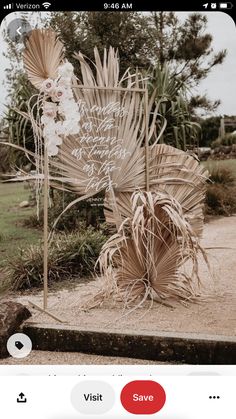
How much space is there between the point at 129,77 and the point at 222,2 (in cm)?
36

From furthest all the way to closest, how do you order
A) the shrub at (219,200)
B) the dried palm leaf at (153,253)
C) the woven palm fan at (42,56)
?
the dried palm leaf at (153,253) → the shrub at (219,200) → the woven palm fan at (42,56)

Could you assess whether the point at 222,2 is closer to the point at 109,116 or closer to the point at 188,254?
the point at 109,116

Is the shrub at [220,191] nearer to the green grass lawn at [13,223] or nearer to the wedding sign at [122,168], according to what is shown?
the wedding sign at [122,168]

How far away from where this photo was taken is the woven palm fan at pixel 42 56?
6.61 feet

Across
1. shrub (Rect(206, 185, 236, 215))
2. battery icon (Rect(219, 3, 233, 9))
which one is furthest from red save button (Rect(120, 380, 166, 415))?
battery icon (Rect(219, 3, 233, 9))

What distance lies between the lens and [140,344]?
2.03 meters

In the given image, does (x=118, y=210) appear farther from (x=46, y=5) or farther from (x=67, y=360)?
(x=46, y=5)

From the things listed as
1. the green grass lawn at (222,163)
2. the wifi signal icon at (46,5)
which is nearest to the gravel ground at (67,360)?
the green grass lawn at (222,163)

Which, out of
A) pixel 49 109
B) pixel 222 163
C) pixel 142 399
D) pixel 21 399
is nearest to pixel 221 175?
pixel 222 163

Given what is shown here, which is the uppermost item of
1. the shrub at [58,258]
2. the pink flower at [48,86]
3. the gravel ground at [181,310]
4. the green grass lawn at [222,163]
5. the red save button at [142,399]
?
the pink flower at [48,86]

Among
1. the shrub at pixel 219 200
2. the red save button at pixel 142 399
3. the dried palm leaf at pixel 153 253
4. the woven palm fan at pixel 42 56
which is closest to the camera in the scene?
the red save button at pixel 142 399

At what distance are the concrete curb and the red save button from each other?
4.8 inches

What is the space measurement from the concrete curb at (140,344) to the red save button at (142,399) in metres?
0.12

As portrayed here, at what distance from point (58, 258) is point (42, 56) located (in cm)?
64
